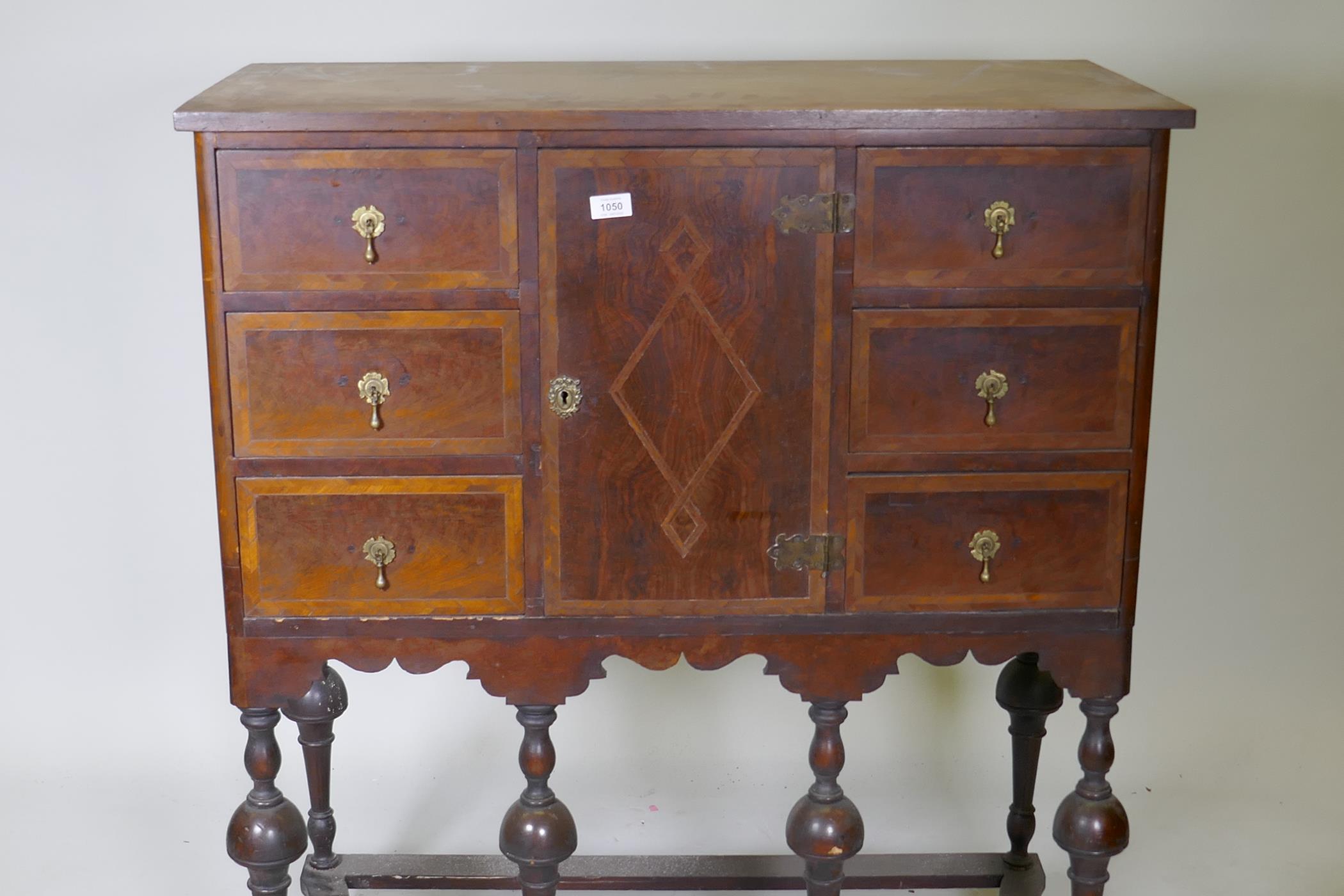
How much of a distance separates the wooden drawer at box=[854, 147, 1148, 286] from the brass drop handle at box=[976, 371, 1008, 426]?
0.13 metres

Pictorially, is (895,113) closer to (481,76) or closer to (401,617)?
(481,76)

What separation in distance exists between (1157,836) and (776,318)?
1529mm

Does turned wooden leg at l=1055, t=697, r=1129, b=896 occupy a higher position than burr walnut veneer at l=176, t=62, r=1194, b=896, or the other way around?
burr walnut veneer at l=176, t=62, r=1194, b=896

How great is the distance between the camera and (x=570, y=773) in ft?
12.6

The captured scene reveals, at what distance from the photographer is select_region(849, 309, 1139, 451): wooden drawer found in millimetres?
2686

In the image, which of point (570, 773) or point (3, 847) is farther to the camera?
point (570, 773)

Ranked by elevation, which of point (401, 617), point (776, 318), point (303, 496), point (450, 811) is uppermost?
point (776, 318)

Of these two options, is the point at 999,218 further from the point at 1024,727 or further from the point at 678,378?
the point at 1024,727

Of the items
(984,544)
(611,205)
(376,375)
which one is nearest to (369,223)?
(376,375)

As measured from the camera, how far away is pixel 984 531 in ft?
9.09

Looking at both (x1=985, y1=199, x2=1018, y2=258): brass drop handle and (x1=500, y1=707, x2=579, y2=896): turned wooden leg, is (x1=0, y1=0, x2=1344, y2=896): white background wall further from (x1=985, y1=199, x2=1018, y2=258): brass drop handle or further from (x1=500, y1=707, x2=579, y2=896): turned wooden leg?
(x1=985, y1=199, x2=1018, y2=258): brass drop handle

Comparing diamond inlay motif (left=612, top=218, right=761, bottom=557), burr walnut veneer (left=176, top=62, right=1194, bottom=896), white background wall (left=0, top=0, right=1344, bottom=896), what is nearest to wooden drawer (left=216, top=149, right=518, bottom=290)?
burr walnut veneer (left=176, top=62, right=1194, bottom=896)

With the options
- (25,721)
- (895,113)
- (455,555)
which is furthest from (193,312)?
(895,113)

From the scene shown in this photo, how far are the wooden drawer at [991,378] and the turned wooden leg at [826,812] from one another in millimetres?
457
